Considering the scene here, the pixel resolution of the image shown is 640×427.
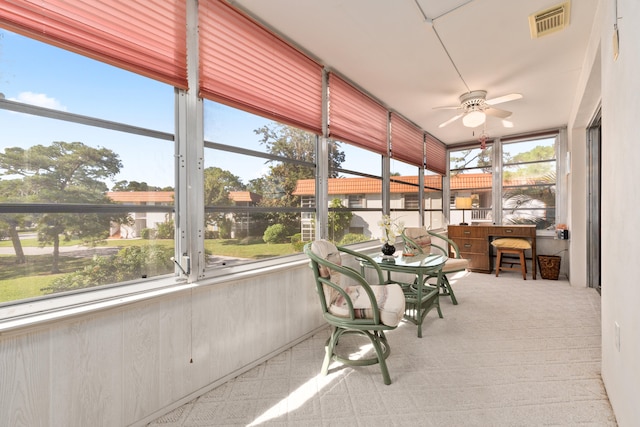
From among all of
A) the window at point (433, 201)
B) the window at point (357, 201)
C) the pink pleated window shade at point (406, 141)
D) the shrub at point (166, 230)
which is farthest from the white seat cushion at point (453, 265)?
the shrub at point (166, 230)

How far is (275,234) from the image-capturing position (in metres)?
2.71

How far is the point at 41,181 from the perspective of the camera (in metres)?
1.40

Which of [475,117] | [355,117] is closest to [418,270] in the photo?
[355,117]

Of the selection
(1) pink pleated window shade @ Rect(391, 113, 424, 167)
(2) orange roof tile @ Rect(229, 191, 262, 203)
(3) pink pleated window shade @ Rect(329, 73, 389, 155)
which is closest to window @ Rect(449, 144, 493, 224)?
(1) pink pleated window shade @ Rect(391, 113, 424, 167)

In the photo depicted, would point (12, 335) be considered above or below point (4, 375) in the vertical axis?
above

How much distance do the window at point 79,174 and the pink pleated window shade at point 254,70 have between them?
1.20 feet

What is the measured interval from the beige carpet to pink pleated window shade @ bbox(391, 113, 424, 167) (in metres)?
2.61

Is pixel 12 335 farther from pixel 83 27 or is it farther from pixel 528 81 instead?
pixel 528 81

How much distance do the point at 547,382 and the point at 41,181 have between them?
325 centimetres

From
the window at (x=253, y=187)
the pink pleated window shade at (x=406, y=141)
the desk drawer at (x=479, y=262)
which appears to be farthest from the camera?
the desk drawer at (x=479, y=262)

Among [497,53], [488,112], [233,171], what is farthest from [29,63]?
[488,112]

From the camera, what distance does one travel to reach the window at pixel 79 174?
4.40ft

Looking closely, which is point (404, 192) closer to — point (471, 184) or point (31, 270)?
point (471, 184)

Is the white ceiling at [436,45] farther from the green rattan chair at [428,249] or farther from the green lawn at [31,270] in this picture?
the green lawn at [31,270]
